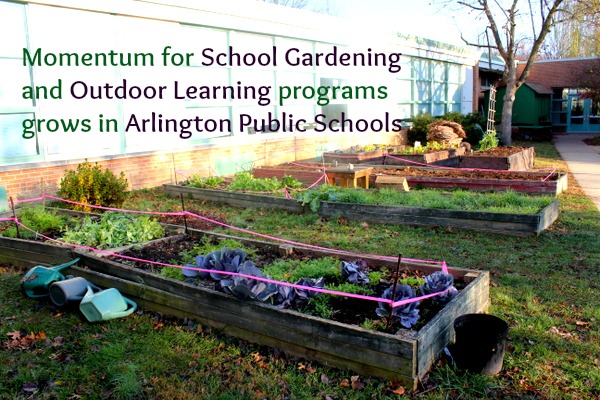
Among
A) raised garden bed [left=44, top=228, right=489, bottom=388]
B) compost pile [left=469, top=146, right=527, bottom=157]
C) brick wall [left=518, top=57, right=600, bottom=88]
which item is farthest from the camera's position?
brick wall [left=518, top=57, right=600, bottom=88]

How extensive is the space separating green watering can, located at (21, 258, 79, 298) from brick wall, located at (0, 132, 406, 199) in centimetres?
454

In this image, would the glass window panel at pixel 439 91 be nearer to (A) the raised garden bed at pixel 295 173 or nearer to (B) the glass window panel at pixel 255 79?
(B) the glass window panel at pixel 255 79

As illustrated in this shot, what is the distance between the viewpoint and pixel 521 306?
4961 millimetres

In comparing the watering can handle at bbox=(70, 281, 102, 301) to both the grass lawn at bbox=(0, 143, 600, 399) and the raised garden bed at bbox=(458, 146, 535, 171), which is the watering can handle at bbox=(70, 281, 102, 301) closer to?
the grass lawn at bbox=(0, 143, 600, 399)

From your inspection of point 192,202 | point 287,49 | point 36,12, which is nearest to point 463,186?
point 192,202

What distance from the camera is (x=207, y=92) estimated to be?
13031 mm

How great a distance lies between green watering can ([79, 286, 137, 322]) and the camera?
480cm

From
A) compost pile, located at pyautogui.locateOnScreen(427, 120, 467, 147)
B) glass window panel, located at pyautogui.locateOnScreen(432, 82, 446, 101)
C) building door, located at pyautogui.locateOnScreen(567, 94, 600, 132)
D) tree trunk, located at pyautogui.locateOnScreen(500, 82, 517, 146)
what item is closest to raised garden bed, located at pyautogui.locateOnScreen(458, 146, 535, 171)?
compost pile, located at pyautogui.locateOnScreen(427, 120, 467, 147)

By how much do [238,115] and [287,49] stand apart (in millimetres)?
2917

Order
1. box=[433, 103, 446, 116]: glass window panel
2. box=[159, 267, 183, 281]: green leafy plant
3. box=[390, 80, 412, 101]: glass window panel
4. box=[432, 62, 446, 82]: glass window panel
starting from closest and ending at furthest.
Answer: box=[159, 267, 183, 281]: green leafy plant → box=[390, 80, 412, 101]: glass window panel → box=[432, 62, 446, 82]: glass window panel → box=[433, 103, 446, 116]: glass window panel

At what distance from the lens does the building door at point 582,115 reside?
3362cm

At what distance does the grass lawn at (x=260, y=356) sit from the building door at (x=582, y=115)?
31.4 m

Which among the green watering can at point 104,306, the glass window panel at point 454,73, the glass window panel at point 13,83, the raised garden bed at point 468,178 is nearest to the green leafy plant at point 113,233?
the green watering can at point 104,306

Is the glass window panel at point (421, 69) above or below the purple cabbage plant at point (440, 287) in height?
above
